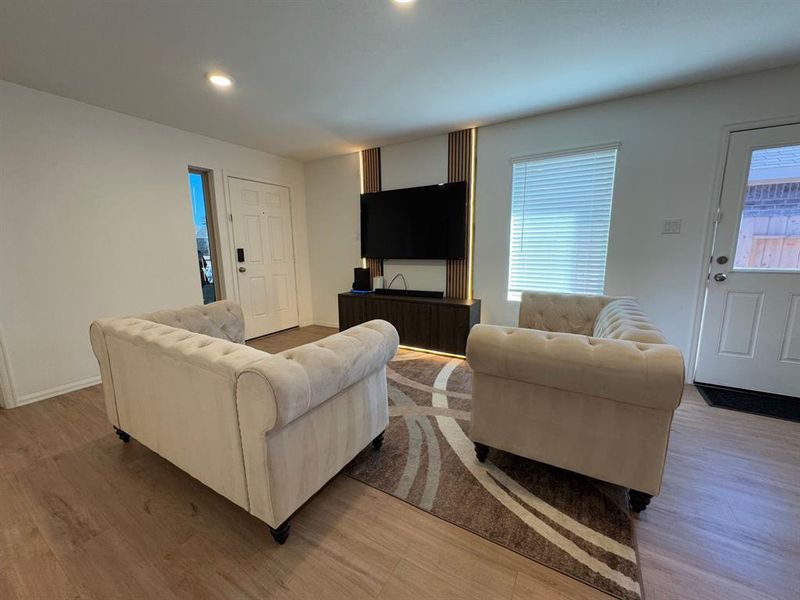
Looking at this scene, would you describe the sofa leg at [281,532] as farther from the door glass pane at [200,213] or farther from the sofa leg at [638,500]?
the door glass pane at [200,213]

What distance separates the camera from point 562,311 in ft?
7.90

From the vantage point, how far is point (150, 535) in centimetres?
132

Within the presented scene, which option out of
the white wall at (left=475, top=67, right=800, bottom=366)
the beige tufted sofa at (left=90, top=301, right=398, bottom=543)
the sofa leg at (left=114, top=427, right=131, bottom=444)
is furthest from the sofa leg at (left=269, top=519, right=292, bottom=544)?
the white wall at (left=475, top=67, right=800, bottom=366)

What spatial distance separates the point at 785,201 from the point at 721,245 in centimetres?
44

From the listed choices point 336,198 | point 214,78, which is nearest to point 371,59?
point 214,78

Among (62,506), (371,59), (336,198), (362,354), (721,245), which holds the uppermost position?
(371,59)

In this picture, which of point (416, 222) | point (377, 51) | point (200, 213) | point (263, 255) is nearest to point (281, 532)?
point (377, 51)

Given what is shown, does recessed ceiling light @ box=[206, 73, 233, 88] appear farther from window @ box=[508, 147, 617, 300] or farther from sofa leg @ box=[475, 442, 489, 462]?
sofa leg @ box=[475, 442, 489, 462]

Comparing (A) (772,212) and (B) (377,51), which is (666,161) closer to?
(A) (772,212)

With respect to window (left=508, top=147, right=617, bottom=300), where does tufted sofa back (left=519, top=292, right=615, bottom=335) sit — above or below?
below

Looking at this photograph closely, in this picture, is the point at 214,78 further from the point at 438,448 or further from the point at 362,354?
the point at 438,448

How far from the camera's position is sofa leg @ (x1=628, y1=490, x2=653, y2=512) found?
137 centimetres

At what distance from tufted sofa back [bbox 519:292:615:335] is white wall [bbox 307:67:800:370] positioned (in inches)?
31.6

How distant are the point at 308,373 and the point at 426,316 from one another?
229 centimetres
